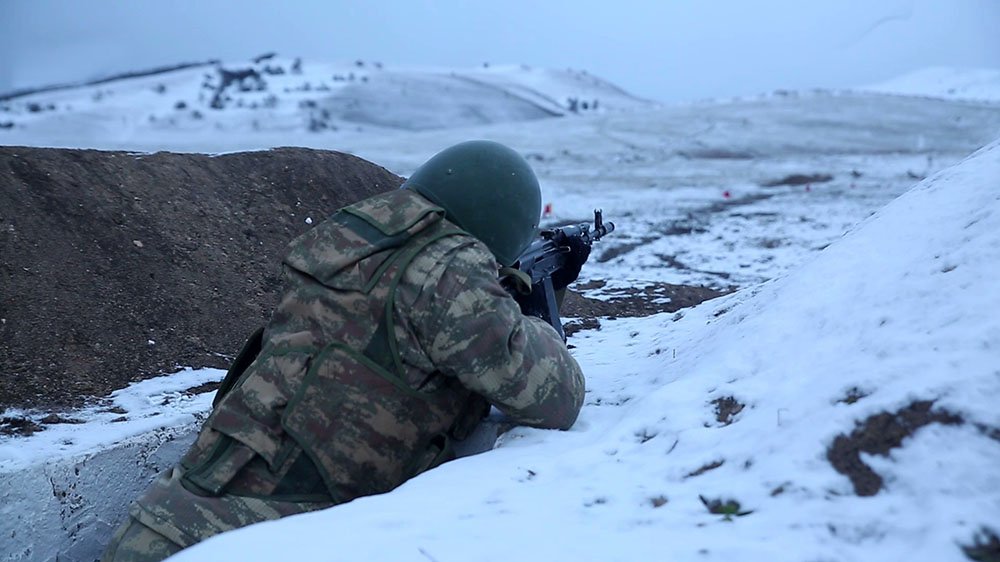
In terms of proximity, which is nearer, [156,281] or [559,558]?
[559,558]

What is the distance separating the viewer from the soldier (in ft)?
7.92

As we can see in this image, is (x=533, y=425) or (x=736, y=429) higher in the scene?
(x=736, y=429)

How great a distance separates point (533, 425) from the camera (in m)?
2.76

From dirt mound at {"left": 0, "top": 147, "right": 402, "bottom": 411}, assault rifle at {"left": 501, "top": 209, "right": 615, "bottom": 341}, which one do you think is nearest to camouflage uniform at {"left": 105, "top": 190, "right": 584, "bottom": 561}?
assault rifle at {"left": 501, "top": 209, "right": 615, "bottom": 341}

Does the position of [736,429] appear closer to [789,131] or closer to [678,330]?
[678,330]

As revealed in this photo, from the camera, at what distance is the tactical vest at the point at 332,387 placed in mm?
→ 2459

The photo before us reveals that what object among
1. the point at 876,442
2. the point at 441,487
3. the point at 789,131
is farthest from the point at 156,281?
the point at 789,131

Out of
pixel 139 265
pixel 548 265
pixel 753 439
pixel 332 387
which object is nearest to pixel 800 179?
pixel 139 265

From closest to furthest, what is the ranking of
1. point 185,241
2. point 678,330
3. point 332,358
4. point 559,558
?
1. point 559,558
2. point 332,358
3. point 678,330
4. point 185,241

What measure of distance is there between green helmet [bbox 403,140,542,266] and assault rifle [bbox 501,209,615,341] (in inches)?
16.3

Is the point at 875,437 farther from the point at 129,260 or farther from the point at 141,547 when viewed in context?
the point at 129,260

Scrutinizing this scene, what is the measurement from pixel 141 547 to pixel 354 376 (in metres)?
0.73

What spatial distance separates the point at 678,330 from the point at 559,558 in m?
2.66

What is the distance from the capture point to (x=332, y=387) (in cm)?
247
